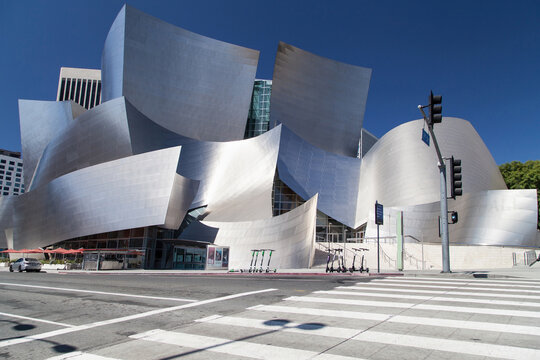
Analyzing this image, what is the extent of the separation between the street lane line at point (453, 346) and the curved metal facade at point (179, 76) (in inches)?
1647

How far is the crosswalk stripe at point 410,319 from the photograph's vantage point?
15.5ft

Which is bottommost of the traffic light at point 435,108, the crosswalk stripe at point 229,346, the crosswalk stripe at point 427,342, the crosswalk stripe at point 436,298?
the crosswalk stripe at point 229,346

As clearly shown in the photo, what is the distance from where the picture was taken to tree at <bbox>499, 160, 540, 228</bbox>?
42.6 metres

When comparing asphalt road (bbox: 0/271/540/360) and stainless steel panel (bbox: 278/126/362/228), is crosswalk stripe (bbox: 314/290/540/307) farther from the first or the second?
stainless steel panel (bbox: 278/126/362/228)

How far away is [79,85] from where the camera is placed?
10981 cm

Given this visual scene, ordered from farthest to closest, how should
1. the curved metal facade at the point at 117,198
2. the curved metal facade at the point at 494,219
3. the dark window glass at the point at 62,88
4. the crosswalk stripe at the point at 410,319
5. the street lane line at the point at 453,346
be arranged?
the dark window glass at the point at 62,88
the curved metal facade at the point at 117,198
the curved metal facade at the point at 494,219
the crosswalk stripe at the point at 410,319
the street lane line at the point at 453,346

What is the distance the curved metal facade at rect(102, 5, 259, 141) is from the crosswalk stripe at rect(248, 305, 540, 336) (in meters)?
39.9

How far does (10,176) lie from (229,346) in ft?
534

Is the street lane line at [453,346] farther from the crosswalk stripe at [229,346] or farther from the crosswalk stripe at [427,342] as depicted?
the crosswalk stripe at [229,346]

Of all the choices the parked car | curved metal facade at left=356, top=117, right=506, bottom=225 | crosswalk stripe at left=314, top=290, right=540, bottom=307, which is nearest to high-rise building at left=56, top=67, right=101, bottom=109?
the parked car

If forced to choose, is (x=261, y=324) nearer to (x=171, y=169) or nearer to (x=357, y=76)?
(x=171, y=169)

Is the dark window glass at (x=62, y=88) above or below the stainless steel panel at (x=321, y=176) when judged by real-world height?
above

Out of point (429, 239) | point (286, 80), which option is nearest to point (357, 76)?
point (286, 80)

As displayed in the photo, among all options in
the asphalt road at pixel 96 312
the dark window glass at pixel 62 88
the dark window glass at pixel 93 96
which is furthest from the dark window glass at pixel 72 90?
the asphalt road at pixel 96 312
